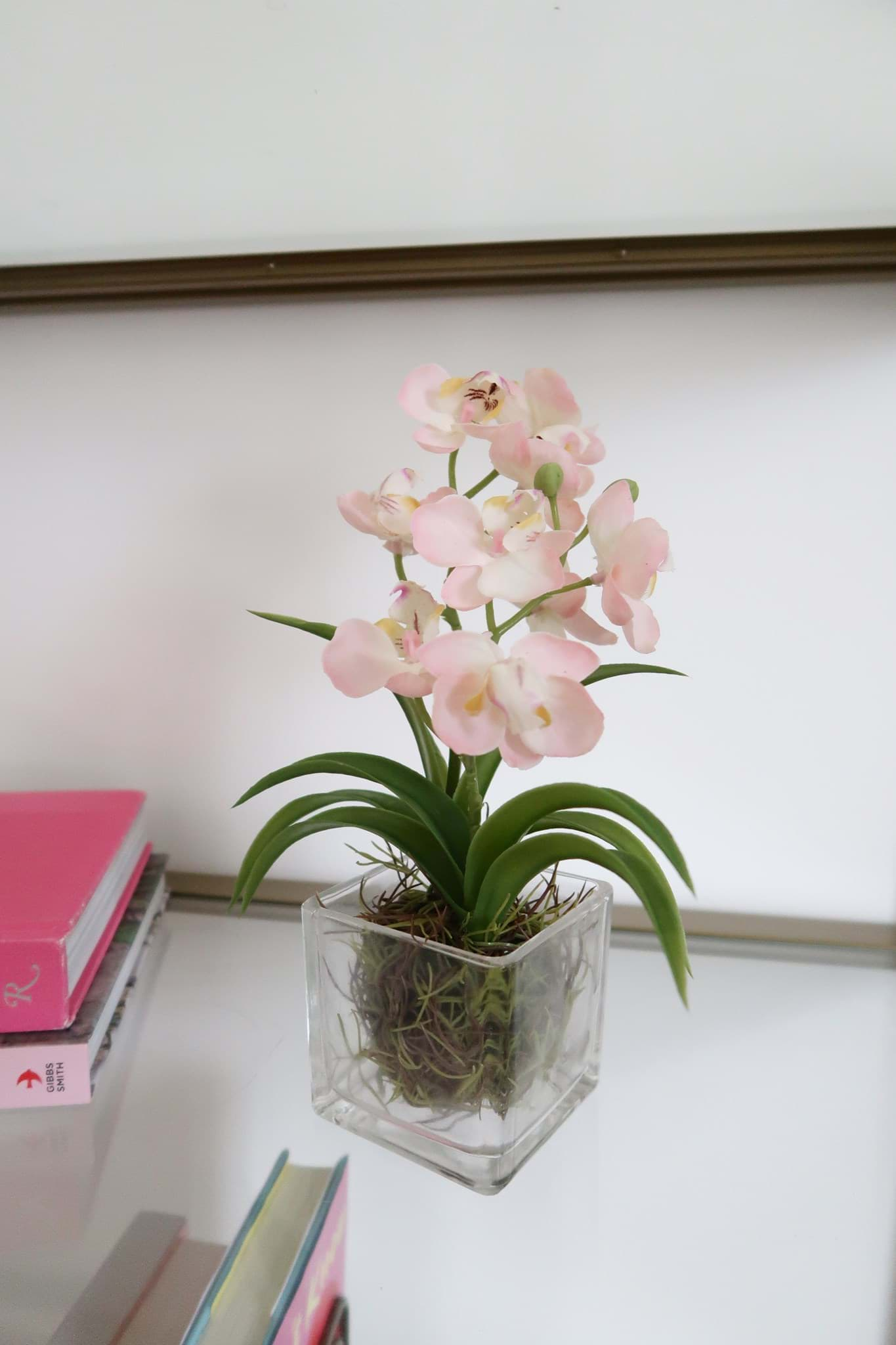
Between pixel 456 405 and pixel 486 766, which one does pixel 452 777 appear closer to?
pixel 486 766

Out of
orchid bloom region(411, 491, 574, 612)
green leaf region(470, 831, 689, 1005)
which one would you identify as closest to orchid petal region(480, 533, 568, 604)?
orchid bloom region(411, 491, 574, 612)

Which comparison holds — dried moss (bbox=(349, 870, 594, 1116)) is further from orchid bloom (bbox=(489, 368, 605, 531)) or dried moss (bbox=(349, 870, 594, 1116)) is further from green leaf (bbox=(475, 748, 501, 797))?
orchid bloom (bbox=(489, 368, 605, 531))

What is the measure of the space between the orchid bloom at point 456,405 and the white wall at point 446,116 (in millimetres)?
202

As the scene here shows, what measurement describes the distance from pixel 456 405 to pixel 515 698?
0.50 feet

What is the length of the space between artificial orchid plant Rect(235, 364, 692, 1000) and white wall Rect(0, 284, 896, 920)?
→ 19 centimetres

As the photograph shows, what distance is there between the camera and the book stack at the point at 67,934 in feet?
1.36

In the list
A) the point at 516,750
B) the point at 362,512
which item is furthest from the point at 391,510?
the point at 516,750

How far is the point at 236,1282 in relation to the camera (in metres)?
0.30

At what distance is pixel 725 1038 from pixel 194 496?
0.47 meters

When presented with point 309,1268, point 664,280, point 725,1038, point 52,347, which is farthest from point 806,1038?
point 52,347

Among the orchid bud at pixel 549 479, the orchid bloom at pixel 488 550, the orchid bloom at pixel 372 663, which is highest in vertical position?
the orchid bud at pixel 549 479

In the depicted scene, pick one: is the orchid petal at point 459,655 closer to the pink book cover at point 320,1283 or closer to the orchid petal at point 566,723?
the orchid petal at point 566,723

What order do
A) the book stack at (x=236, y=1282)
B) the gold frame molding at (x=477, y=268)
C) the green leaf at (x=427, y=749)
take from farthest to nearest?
the gold frame molding at (x=477, y=268), the green leaf at (x=427, y=749), the book stack at (x=236, y=1282)

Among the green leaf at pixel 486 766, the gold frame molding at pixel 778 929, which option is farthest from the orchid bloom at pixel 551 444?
the gold frame molding at pixel 778 929
